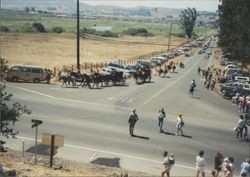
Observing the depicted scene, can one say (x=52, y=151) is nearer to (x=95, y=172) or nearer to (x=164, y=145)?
(x=95, y=172)

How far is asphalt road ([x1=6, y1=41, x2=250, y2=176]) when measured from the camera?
Answer: 22.6m

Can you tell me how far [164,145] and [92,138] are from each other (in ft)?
12.9

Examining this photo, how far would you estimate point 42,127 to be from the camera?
26781 mm

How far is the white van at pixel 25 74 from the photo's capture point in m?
44.7

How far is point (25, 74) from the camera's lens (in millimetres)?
45188

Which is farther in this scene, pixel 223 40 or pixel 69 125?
pixel 223 40

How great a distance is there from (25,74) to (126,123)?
19.3m

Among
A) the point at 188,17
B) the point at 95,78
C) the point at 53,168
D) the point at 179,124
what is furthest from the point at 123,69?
the point at 188,17

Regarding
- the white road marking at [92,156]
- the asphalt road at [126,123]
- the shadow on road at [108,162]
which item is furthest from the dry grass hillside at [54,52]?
the shadow on road at [108,162]

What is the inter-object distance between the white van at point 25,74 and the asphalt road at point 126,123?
2.00 meters

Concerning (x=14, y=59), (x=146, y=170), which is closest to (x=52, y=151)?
(x=146, y=170)

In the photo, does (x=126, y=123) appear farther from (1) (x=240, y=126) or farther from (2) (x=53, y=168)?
(2) (x=53, y=168)

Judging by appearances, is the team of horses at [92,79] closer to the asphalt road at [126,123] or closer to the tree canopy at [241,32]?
the asphalt road at [126,123]

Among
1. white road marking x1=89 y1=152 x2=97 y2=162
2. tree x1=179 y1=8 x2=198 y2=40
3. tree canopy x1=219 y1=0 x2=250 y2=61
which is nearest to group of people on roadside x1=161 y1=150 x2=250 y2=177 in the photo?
white road marking x1=89 y1=152 x2=97 y2=162
